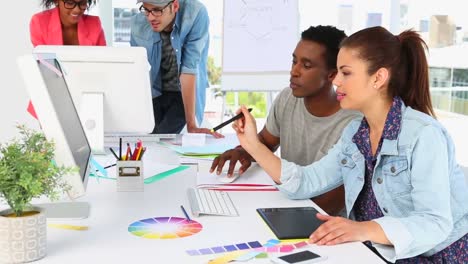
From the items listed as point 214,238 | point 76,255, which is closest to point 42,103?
point 76,255

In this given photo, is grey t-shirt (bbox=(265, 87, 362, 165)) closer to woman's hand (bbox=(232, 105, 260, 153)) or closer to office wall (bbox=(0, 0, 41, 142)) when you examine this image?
woman's hand (bbox=(232, 105, 260, 153))

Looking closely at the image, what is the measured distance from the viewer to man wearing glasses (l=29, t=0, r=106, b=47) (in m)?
2.42

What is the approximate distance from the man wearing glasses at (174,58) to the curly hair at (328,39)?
104 cm

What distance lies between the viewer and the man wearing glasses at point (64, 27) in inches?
95.1

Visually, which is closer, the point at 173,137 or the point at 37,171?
the point at 37,171

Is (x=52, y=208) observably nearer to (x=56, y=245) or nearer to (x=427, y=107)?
(x=56, y=245)

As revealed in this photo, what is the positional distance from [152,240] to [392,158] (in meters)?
0.65

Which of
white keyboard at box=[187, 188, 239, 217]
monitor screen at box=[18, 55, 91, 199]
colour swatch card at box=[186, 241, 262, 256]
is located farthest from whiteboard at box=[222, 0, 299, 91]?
colour swatch card at box=[186, 241, 262, 256]

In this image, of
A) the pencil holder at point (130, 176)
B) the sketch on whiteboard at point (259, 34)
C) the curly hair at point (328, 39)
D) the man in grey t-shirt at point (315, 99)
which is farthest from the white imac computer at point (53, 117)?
the sketch on whiteboard at point (259, 34)

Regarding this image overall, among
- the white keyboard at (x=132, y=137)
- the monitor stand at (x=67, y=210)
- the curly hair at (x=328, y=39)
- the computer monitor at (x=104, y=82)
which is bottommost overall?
the monitor stand at (x=67, y=210)

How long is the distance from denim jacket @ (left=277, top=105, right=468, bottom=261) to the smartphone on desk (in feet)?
0.73

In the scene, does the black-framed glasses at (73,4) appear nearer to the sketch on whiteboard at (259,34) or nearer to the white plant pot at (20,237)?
the sketch on whiteboard at (259,34)

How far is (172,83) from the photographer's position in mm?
2941

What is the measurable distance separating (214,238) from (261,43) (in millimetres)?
2737
